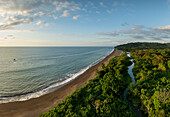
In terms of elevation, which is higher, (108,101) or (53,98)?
(108,101)

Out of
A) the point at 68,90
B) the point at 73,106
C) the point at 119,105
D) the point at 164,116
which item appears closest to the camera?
the point at 164,116

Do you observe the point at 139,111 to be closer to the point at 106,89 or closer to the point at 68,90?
the point at 106,89

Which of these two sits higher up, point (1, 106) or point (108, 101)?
point (108, 101)

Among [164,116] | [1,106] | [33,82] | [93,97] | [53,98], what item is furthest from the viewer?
[33,82]

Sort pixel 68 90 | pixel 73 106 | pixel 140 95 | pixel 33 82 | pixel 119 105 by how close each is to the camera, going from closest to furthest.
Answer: pixel 73 106, pixel 119 105, pixel 140 95, pixel 68 90, pixel 33 82

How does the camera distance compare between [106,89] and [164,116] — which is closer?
[164,116]

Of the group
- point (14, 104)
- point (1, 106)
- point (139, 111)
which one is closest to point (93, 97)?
point (139, 111)

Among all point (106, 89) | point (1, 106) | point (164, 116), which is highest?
point (106, 89)

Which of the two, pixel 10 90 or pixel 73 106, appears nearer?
pixel 73 106

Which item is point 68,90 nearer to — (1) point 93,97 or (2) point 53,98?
(2) point 53,98

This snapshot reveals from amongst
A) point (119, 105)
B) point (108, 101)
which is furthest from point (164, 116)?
point (108, 101)
